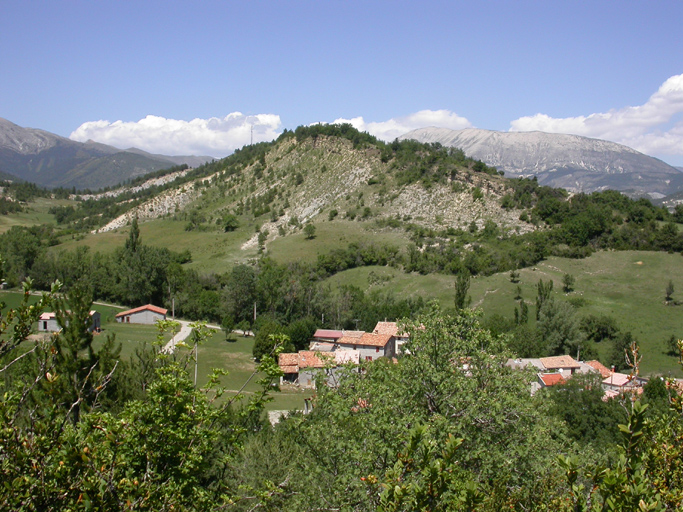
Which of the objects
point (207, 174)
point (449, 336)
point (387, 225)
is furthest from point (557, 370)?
point (207, 174)

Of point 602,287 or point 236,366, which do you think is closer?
point 236,366

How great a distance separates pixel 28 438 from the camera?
4535mm

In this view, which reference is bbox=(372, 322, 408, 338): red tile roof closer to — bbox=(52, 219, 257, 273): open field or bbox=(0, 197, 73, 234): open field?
bbox=(52, 219, 257, 273): open field

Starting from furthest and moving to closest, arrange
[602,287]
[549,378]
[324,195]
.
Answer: [324,195], [602,287], [549,378]

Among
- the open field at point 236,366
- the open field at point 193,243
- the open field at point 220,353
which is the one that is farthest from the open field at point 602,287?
the open field at point 193,243

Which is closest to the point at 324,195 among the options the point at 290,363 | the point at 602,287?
the point at 602,287

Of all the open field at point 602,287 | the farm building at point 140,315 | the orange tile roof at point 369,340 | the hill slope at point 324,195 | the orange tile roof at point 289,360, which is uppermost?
the hill slope at point 324,195

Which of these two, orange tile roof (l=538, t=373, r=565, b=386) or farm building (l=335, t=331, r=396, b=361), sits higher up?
orange tile roof (l=538, t=373, r=565, b=386)

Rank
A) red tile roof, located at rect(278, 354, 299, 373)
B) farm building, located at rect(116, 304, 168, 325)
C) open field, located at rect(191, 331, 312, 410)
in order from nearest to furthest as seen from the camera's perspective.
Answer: open field, located at rect(191, 331, 312, 410), red tile roof, located at rect(278, 354, 299, 373), farm building, located at rect(116, 304, 168, 325)

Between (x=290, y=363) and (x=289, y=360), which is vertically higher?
(x=289, y=360)

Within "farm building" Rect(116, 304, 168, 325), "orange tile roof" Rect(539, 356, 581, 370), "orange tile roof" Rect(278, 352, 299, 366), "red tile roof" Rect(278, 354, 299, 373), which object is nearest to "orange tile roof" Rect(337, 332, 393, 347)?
"orange tile roof" Rect(278, 352, 299, 366)

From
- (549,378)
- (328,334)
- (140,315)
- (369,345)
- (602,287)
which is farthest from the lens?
(140,315)

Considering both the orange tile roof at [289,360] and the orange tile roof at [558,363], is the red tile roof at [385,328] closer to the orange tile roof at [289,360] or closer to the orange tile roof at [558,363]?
the orange tile roof at [289,360]

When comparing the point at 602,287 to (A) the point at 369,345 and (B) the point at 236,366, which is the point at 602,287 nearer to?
(A) the point at 369,345
